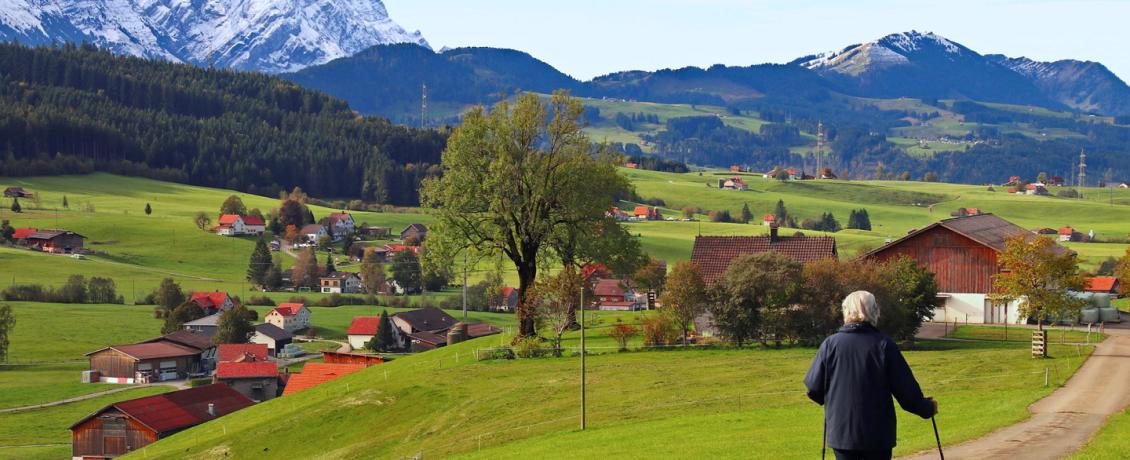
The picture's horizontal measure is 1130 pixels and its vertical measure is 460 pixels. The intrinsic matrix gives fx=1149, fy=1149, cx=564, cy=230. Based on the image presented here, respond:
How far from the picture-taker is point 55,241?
471 feet

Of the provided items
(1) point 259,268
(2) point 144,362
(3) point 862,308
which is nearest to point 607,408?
(3) point 862,308

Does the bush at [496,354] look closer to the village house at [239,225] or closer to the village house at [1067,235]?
the village house at [239,225]

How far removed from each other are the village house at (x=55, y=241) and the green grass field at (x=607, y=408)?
101633 millimetres

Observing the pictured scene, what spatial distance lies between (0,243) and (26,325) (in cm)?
5325

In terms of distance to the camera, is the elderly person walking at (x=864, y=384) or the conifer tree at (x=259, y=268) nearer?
the elderly person walking at (x=864, y=384)

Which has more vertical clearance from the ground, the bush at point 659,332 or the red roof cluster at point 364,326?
the bush at point 659,332

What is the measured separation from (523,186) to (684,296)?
9.83 m

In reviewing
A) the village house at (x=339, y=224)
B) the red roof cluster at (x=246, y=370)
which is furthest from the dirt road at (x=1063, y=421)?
the village house at (x=339, y=224)

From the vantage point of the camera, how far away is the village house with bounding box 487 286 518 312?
4943 inches

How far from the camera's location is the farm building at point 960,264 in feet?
200

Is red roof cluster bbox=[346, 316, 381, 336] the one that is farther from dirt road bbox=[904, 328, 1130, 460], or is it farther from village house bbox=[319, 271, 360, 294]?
dirt road bbox=[904, 328, 1130, 460]

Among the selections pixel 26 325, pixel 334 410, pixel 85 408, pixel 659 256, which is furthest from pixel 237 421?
pixel 659 256

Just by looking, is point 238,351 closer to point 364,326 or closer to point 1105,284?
point 364,326

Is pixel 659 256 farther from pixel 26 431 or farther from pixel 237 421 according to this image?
pixel 237 421
